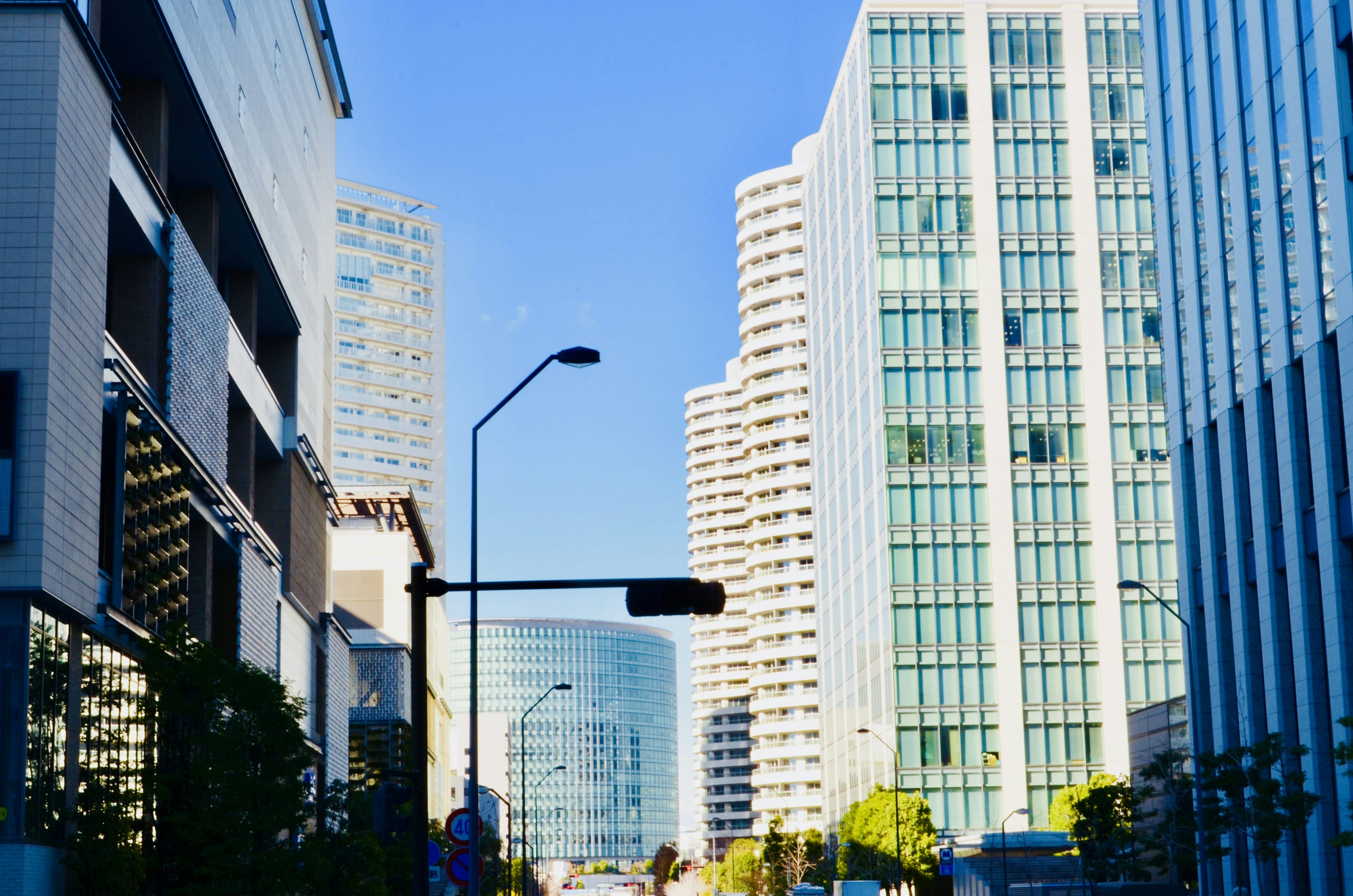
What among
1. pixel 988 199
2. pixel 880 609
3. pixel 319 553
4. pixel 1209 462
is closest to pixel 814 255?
pixel 988 199

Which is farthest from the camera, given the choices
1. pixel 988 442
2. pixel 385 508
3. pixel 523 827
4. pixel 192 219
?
pixel 385 508

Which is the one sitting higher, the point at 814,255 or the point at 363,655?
the point at 814,255

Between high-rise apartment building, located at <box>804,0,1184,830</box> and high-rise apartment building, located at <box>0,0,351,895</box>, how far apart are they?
130ft

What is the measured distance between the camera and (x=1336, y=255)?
150 feet

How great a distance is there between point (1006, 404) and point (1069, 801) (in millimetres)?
26158

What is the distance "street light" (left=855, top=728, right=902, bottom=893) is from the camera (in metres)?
78.9

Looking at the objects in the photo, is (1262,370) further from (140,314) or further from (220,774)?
(220,774)

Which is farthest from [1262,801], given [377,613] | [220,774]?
[377,613]

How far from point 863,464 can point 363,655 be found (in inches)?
1360

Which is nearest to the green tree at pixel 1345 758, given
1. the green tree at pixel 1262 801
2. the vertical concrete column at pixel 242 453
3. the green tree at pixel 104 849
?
the green tree at pixel 1262 801

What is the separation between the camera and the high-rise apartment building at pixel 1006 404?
97250 millimetres

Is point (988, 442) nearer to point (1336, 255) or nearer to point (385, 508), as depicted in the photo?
point (385, 508)

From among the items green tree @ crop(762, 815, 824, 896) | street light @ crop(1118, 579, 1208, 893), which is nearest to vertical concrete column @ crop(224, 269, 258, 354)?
street light @ crop(1118, 579, 1208, 893)

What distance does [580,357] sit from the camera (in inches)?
960
